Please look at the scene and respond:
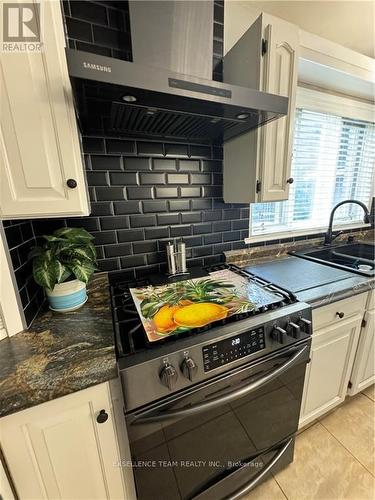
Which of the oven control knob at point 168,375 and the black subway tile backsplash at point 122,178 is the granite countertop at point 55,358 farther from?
the black subway tile backsplash at point 122,178

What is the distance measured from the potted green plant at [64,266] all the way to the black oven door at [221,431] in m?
0.53

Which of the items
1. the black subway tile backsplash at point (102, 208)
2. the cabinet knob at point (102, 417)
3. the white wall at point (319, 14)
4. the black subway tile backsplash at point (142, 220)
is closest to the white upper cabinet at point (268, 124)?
the white wall at point (319, 14)

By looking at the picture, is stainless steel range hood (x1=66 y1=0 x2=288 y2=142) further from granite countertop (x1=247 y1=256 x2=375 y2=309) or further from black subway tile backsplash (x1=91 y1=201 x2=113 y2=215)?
granite countertop (x1=247 y1=256 x2=375 y2=309)

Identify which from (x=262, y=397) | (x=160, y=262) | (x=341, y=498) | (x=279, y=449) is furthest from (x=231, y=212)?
(x=341, y=498)

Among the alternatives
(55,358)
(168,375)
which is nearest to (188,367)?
(168,375)

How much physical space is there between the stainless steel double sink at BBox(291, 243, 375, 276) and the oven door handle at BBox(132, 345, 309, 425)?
2.99ft

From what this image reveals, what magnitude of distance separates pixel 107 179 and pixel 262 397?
127 centimetres

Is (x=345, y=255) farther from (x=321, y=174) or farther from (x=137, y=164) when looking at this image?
(x=137, y=164)

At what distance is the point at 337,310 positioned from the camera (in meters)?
1.15

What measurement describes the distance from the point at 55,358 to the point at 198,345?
45 centimetres

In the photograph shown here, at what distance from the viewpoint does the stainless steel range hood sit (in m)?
0.61

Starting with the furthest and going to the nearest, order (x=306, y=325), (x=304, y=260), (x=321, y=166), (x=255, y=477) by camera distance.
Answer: (x=321, y=166) < (x=304, y=260) < (x=255, y=477) < (x=306, y=325)

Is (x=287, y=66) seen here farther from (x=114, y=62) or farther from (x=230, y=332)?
(x=230, y=332)

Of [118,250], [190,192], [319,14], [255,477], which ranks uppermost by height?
[319,14]
